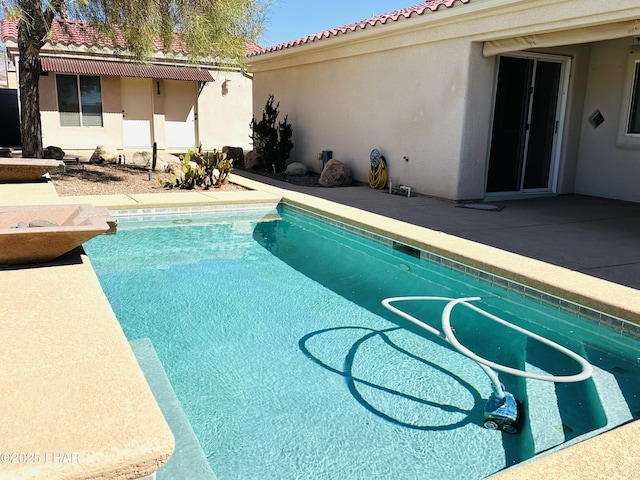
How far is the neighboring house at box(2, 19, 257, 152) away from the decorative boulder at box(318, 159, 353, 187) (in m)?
7.01

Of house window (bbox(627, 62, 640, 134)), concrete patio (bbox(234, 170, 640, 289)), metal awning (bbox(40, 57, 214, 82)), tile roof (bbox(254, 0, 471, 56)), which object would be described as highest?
tile roof (bbox(254, 0, 471, 56))

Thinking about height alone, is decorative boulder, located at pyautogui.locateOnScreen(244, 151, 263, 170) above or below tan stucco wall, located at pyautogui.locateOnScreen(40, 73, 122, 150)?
below

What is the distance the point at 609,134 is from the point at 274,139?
28.6 feet

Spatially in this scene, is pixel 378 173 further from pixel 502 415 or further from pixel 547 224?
pixel 502 415

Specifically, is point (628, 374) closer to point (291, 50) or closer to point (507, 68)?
point (507, 68)

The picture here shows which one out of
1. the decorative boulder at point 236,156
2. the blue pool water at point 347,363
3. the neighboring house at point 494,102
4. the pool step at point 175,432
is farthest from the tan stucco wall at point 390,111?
the pool step at point 175,432

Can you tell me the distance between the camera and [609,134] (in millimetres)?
11344

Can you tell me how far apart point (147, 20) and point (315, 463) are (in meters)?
9.47

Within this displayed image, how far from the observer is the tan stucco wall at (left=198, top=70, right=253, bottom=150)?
23.1 meters

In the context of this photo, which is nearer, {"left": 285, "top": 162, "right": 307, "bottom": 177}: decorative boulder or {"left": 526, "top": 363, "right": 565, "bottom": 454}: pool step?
{"left": 526, "top": 363, "right": 565, "bottom": 454}: pool step

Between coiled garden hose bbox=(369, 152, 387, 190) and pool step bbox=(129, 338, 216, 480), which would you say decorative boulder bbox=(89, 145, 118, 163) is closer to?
coiled garden hose bbox=(369, 152, 387, 190)

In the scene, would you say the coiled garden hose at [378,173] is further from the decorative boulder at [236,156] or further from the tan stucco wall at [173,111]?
the tan stucco wall at [173,111]

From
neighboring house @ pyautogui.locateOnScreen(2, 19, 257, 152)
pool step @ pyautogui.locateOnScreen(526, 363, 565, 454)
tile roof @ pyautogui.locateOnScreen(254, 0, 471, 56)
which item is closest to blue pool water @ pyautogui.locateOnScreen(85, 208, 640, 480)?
pool step @ pyautogui.locateOnScreen(526, 363, 565, 454)

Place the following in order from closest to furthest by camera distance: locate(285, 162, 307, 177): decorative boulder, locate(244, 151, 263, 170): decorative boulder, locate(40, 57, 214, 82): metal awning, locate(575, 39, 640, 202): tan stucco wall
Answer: locate(575, 39, 640, 202): tan stucco wall
locate(285, 162, 307, 177): decorative boulder
locate(244, 151, 263, 170): decorative boulder
locate(40, 57, 214, 82): metal awning
